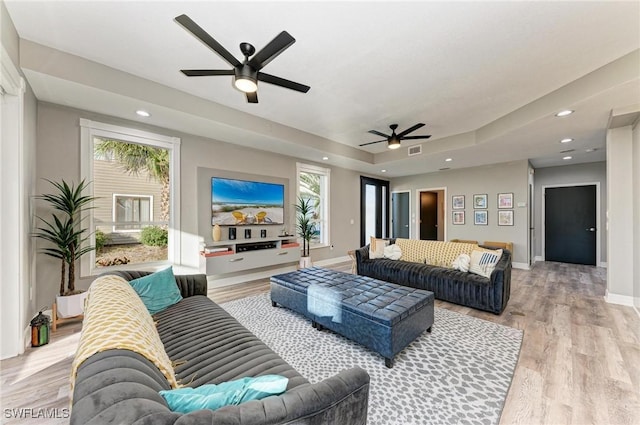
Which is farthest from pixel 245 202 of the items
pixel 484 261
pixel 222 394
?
pixel 222 394

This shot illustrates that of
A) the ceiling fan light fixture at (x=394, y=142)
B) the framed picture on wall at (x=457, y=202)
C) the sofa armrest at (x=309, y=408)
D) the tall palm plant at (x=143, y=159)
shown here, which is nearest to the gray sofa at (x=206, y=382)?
the sofa armrest at (x=309, y=408)

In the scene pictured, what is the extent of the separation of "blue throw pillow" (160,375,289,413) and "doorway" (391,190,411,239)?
758 centimetres

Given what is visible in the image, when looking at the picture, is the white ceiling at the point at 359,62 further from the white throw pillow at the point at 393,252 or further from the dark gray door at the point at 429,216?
the dark gray door at the point at 429,216

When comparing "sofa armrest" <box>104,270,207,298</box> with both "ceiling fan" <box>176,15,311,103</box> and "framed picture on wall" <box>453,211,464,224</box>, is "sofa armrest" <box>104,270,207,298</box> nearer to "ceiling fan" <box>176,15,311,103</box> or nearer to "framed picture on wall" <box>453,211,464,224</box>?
"ceiling fan" <box>176,15,311,103</box>

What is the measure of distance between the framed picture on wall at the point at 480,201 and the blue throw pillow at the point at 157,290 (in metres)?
6.74

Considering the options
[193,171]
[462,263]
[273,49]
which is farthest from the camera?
[193,171]

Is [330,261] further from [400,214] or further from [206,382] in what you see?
[206,382]

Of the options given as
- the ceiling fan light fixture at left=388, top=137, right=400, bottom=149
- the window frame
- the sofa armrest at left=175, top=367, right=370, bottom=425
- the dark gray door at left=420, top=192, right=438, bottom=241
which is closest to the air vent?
the ceiling fan light fixture at left=388, top=137, right=400, bottom=149

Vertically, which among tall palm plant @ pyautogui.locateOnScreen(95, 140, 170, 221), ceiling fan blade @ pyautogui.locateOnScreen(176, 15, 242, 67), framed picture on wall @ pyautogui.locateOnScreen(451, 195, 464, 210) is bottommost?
framed picture on wall @ pyautogui.locateOnScreen(451, 195, 464, 210)

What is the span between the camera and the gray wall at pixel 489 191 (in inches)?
224

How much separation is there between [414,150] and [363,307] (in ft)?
14.0

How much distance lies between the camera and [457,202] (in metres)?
6.74

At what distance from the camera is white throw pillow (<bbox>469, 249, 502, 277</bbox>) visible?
3.34 metres

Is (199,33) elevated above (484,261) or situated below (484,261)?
above
